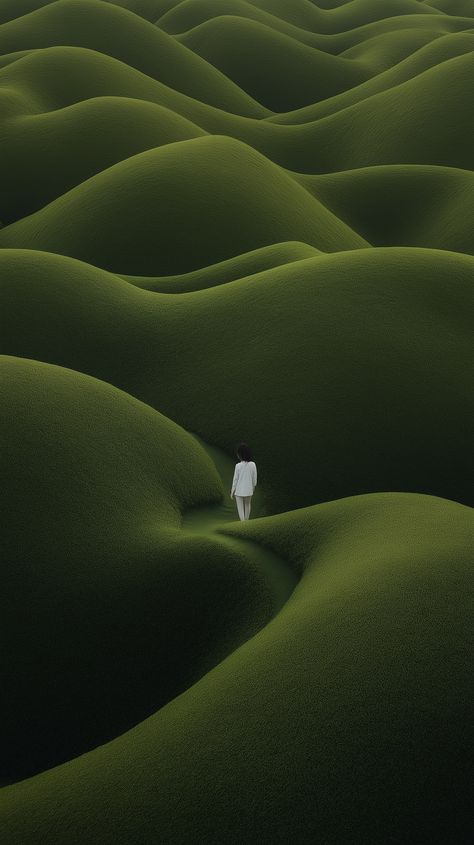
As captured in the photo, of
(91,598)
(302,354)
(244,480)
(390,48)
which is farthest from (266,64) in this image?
A: (91,598)

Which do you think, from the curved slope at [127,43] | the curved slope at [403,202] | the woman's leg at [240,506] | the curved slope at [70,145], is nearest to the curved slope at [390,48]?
the curved slope at [127,43]

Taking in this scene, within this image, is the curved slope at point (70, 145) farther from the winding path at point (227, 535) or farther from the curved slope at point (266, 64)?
the curved slope at point (266, 64)

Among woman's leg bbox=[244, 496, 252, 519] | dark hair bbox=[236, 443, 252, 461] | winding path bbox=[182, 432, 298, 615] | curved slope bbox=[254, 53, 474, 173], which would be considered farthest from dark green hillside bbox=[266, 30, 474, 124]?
dark hair bbox=[236, 443, 252, 461]

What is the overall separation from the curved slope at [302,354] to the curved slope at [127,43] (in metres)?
35.5

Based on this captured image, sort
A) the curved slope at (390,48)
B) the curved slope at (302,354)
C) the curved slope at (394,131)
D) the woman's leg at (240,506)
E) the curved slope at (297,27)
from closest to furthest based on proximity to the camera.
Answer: the woman's leg at (240,506), the curved slope at (302,354), the curved slope at (394,131), the curved slope at (390,48), the curved slope at (297,27)

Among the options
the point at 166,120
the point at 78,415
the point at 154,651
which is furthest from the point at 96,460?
the point at 166,120

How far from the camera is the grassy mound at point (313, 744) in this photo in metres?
8.41

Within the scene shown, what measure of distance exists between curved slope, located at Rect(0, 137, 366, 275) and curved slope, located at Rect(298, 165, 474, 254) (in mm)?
5062

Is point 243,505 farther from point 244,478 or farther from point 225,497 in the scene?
point 225,497

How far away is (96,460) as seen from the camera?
14.5 m

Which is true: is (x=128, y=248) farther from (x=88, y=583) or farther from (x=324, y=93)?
(x=324, y=93)

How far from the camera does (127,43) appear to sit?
55.8 meters

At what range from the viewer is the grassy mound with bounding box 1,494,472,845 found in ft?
27.6

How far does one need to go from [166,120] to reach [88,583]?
102 ft
